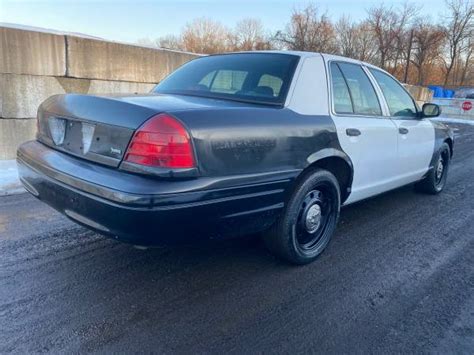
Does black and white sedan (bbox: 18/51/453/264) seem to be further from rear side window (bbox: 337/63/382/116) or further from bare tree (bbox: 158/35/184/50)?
bare tree (bbox: 158/35/184/50)

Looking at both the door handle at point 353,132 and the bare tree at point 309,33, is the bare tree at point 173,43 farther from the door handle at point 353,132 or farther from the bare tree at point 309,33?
the door handle at point 353,132

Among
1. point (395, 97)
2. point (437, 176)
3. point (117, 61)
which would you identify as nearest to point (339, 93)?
point (395, 97)

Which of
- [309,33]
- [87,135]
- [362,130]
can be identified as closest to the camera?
[87,135]

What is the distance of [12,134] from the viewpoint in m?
5.97

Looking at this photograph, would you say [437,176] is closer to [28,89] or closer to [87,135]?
[87,135]

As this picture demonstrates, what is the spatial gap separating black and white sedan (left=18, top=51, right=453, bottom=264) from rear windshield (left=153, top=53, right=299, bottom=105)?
13 millimetres

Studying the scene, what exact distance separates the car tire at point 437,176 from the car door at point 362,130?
1.43 metres

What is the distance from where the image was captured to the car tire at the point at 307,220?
2824 mm

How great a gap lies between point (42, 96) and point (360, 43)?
4100cm

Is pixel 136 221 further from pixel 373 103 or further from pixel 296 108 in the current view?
pixel 373 103

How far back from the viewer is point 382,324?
7.82 ft

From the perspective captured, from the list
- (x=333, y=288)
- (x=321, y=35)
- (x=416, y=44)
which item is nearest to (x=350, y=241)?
(x=333, y=288)

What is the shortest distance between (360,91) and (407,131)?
881 millimetres

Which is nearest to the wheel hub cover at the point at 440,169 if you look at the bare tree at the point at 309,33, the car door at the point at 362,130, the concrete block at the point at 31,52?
the car door at the point at 362,130
